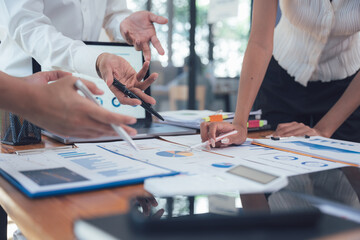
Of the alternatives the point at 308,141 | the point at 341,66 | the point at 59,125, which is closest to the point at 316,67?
the point at 341,66

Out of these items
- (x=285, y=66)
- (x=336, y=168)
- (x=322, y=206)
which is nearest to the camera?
(x=322, y=206)

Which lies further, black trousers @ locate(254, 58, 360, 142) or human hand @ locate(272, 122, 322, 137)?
black trousers @ locate(254, 58, 360, 142)

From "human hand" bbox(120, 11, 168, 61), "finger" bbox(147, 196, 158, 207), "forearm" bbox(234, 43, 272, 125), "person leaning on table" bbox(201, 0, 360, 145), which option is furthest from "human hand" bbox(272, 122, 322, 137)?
"finger" bbox(147, 196, 158, 207)

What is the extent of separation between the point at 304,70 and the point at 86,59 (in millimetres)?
790

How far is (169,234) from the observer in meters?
0.32

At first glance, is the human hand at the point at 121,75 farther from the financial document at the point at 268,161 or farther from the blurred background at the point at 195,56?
the blurred background at the point at 195,56

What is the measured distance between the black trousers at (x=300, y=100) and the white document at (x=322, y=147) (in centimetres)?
36

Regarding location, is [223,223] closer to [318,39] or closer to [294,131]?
[294,131]

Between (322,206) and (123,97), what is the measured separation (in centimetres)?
66

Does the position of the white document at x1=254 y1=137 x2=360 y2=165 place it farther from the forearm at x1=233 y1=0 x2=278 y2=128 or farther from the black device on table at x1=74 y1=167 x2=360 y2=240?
the black device on table at x1=74 y1=167 x2=360 y2=240

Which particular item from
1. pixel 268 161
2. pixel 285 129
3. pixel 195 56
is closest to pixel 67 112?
pixel 268 161

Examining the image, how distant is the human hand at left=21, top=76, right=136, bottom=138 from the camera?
0.53 m

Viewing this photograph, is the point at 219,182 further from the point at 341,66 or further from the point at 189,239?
the point at 341,66

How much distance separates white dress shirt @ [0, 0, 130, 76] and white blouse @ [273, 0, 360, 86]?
668mm
